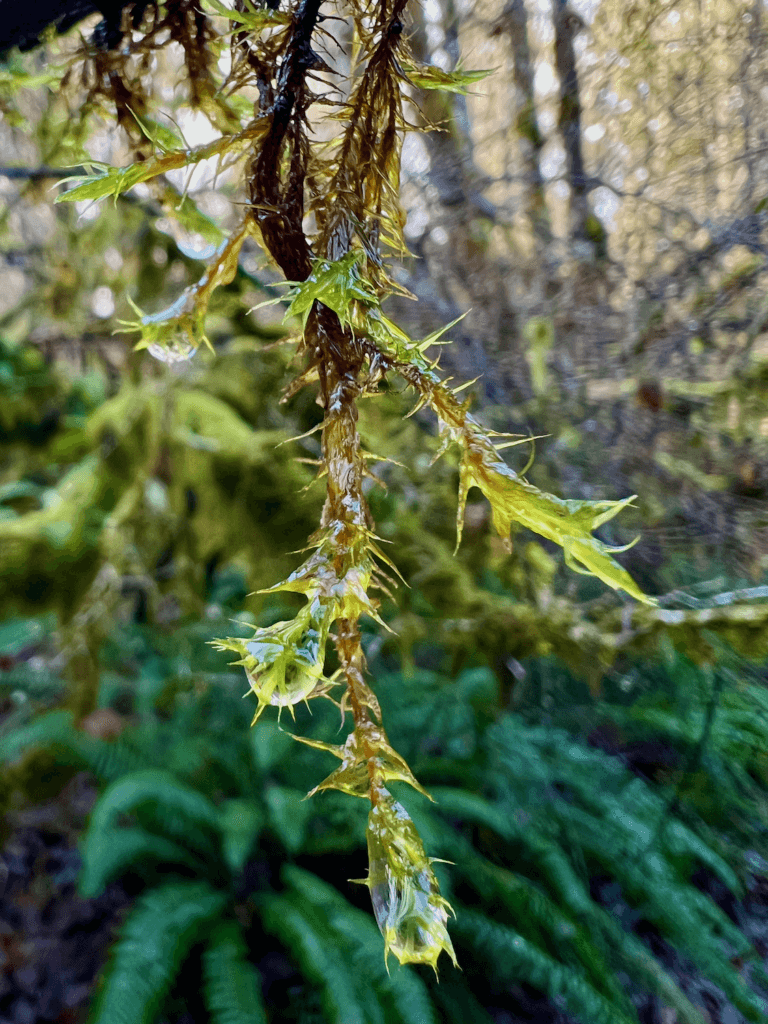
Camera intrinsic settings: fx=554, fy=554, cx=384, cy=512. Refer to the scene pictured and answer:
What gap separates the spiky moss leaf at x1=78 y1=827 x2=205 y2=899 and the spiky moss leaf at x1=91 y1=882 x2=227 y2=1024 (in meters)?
0.13

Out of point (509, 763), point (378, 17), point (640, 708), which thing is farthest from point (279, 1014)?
point (378, 17)

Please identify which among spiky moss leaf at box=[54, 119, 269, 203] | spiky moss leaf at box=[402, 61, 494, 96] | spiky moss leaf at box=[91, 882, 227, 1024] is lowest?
spiky moss leaf at box=[91, 882, 227, 1024]

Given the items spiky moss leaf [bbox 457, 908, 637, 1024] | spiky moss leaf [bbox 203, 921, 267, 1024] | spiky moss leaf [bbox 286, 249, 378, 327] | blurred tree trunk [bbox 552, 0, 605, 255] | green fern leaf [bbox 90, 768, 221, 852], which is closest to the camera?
spiky moss leaf [bbox 286, 249, 378, 327]

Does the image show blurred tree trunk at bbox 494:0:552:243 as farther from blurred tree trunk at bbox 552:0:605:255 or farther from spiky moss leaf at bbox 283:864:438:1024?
spiky moss leaf at bbox 283:864:438:1024

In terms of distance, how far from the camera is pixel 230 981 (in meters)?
1.63

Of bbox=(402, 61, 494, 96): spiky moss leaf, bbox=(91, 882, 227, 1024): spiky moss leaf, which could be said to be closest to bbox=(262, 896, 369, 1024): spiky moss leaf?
bbox=(91, 882, 227, 1024): spiky moss leaf

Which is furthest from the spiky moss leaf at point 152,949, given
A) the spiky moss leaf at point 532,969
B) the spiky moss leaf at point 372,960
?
the spiky moss leaf at point 532,969

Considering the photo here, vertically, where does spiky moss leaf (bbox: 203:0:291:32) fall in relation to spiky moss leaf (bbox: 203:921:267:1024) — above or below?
above

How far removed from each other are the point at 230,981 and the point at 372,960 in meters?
0.43

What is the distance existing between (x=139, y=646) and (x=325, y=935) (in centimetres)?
170

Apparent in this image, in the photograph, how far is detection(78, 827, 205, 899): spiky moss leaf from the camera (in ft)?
6.00

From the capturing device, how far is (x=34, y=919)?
2154 millimetres

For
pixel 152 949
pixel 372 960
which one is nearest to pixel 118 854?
pixel 152 949

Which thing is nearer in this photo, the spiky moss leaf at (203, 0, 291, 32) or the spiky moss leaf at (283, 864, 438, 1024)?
the spiky moss leaf at (203, 0, 291, 32)
